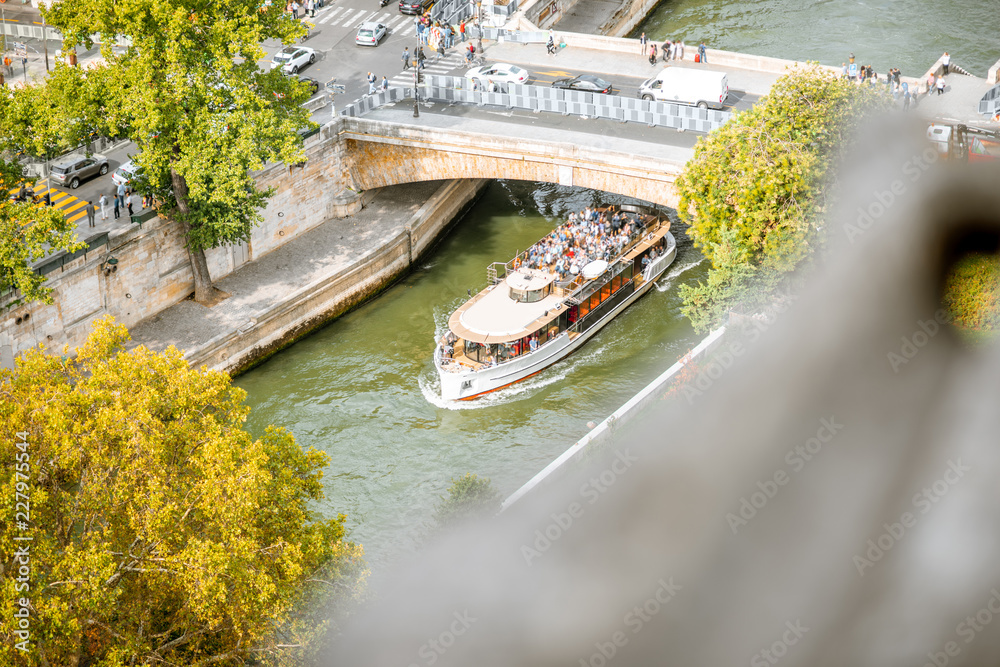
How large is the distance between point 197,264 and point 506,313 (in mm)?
11499

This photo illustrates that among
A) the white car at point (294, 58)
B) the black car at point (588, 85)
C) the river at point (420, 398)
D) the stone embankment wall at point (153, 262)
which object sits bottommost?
the river at point (420, 398)

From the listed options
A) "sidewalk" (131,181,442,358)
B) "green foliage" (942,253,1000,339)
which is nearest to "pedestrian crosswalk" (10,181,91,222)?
"sidewalk" (131,181,442,358)

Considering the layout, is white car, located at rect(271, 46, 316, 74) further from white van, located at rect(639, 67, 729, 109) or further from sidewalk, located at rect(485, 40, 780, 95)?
white van, located at rect(639, 67, 729, 109)

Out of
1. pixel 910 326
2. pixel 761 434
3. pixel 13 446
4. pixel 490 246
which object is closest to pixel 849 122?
pixel 910 326

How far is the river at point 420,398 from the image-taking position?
121 feet

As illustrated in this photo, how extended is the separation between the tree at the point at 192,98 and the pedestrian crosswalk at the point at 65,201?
3.53 m

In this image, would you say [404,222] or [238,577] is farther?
[404,222]

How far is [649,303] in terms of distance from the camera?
4688cm

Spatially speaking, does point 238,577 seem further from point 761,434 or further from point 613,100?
point 613,100

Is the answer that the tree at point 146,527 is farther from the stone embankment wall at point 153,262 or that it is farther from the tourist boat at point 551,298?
the tourist boat at point 551,298

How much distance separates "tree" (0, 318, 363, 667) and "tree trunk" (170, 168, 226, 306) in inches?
624

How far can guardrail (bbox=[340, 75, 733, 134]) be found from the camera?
47.0 m

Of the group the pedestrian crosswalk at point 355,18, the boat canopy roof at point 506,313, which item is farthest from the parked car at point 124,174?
the pedestrian crosswalk at point 355,18

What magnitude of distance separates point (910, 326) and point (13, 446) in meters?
25.2
